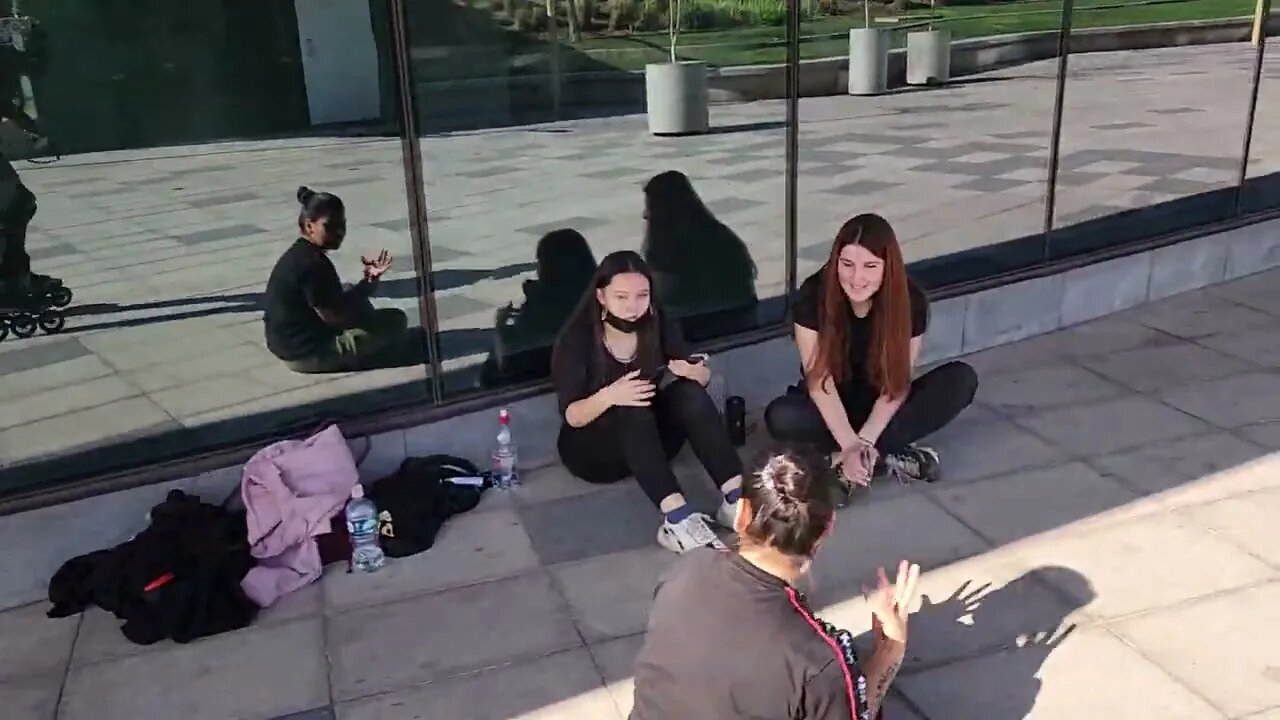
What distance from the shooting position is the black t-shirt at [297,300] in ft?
Answer: 13.3

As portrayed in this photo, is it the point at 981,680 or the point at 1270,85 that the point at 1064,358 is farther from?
the point at 1270,85

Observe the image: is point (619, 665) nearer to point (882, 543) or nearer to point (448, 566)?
point (448, 566)

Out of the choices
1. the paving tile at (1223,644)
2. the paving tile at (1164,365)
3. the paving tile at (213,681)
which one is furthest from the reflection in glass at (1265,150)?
the paving tile at (213,681)

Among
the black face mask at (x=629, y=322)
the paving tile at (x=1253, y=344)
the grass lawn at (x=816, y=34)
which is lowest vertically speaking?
the paving tile at (x=1253, y=344)

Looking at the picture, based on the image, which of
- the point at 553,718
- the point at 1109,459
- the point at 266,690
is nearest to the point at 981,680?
the point at 553,718

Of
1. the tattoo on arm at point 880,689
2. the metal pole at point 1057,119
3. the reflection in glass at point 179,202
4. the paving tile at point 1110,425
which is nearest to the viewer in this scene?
the tattoo on arm at point 880,689

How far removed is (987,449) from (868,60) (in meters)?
4.88

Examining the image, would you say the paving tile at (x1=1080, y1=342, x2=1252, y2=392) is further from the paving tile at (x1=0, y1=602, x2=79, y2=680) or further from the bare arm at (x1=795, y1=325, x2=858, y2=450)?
the paving tile at (x1=0, y1=602, x2=79, y2=680)

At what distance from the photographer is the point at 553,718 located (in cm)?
271

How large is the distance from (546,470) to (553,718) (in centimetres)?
154

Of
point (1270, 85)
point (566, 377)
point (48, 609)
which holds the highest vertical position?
point (1270, 85)

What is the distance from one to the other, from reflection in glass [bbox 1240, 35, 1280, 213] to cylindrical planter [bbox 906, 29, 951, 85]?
2449 mm

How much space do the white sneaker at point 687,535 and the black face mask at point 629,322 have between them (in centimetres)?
69

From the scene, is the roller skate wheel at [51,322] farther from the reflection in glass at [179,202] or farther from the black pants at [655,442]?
the black pants at [655,442]
